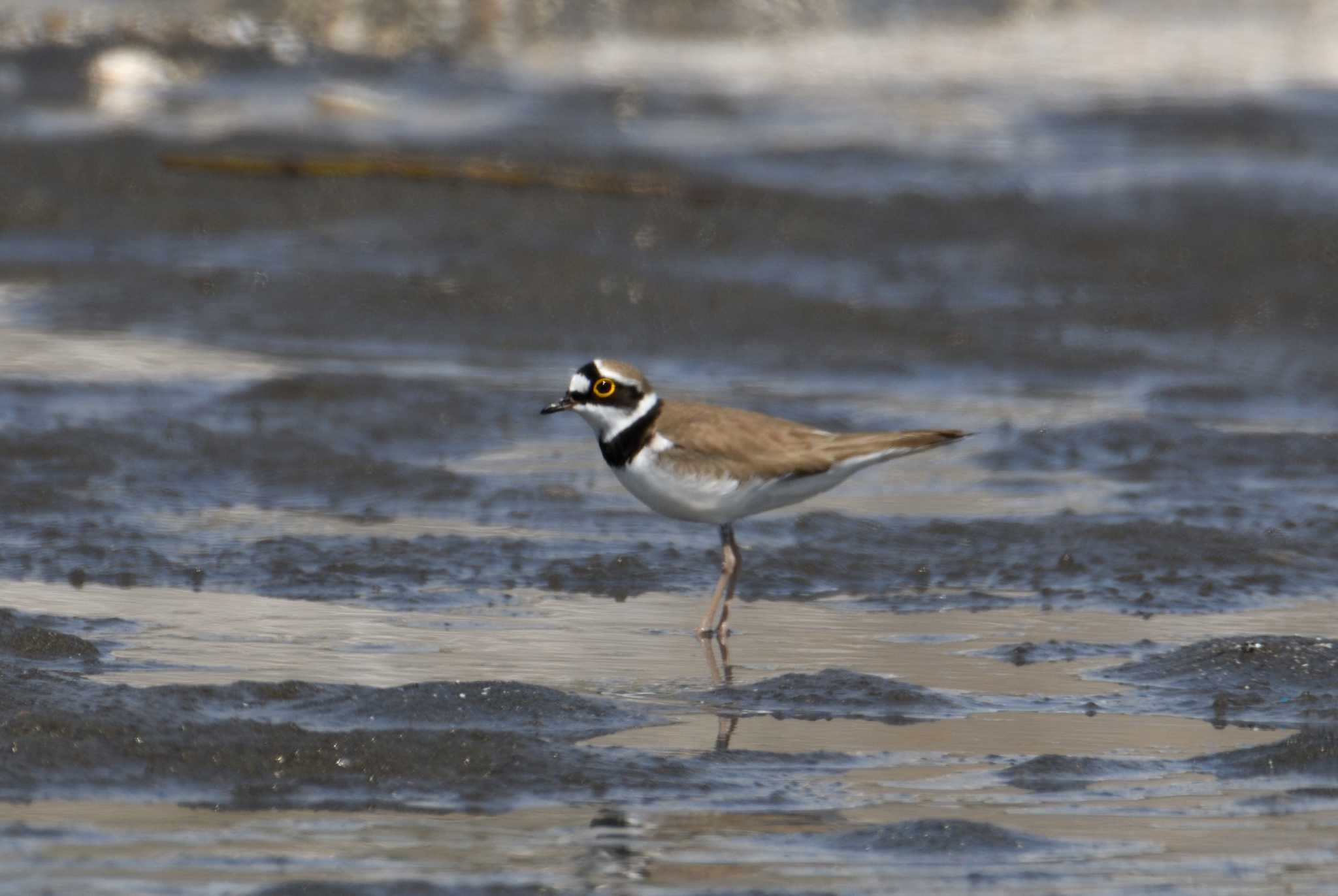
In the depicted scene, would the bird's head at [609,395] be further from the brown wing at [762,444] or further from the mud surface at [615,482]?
the mud surface at [615,482]

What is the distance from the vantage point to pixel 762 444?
622 cm

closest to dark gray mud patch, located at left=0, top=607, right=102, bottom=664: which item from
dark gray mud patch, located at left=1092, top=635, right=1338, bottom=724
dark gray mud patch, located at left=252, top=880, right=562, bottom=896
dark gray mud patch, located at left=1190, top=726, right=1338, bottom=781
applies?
dark gray mud patch, located at left=252, top=880, right=562, bottom=896

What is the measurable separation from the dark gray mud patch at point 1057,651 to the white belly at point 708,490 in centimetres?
74

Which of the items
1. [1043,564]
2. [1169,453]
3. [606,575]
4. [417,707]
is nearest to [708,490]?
[606,575]

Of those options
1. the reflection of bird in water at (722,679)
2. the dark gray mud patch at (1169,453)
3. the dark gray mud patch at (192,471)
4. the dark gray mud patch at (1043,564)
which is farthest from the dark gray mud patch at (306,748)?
the dark gray mud patch at (1169,453)

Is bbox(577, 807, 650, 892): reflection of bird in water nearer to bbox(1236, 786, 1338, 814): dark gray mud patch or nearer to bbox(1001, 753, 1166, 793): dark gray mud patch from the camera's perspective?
bbox(1001, 753, 1166, 793): dark gray mud patch

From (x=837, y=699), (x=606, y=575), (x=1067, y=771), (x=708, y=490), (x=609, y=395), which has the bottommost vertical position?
(x=1067, y=771)

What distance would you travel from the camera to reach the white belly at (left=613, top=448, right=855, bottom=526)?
6.17 meters

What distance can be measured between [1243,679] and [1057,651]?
1.73 ft

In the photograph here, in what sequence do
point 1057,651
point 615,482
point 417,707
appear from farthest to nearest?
point 615,482 → point 1057,651 → point 417,707

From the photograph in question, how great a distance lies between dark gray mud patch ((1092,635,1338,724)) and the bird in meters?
0.90

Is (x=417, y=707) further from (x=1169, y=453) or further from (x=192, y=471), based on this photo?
(x=1169, y=453)

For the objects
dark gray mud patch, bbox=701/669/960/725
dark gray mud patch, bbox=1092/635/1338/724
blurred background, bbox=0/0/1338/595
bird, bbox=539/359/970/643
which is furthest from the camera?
blurred background, bbox=0/0/1338/595

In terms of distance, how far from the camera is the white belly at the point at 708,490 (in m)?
6.17
